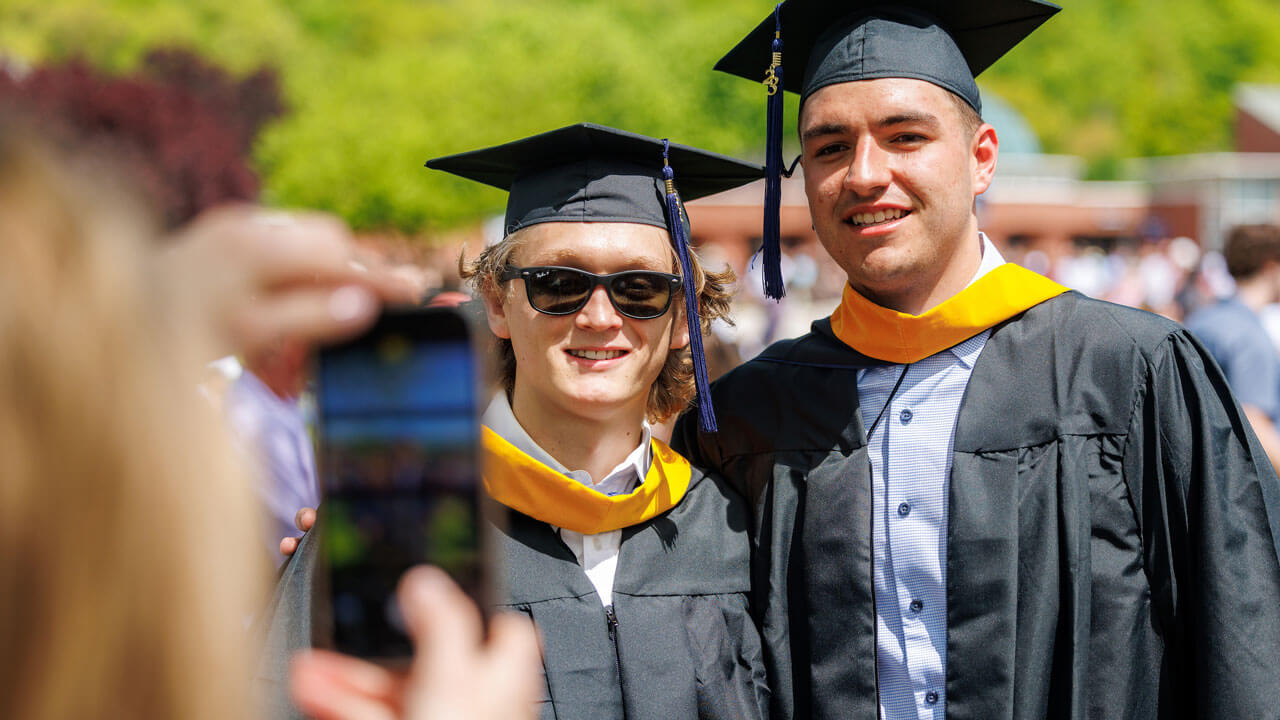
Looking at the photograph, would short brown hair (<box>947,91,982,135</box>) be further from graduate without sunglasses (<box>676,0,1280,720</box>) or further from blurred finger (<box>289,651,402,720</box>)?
blurred finger (<box>289,651,402,720</box>)

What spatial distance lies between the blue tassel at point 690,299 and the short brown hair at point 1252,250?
4491mm

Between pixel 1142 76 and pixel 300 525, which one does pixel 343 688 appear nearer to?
pixel 300 525

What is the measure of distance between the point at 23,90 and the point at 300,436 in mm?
26609

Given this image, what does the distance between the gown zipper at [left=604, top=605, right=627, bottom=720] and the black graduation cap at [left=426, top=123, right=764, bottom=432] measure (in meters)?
0.51

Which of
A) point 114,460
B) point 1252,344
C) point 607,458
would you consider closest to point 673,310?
point 607,458

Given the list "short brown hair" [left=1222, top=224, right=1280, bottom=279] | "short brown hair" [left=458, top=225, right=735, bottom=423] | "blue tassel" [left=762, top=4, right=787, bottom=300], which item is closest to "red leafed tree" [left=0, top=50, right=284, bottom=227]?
"short brown hair" [left=1222, top=224, right=1280, bottom=279]

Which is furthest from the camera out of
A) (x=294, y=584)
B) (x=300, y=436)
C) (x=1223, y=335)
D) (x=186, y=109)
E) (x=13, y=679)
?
(x=186, y=109)

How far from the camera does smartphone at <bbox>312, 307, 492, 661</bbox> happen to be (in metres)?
A: 1.13

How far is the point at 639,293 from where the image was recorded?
101 inches

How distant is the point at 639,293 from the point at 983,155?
95cm

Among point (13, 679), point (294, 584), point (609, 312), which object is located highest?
point (609, 312)

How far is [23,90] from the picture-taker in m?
25.8

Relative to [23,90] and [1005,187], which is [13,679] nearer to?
[23,90]

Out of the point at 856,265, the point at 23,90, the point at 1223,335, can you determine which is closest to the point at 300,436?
the point at 856,265
